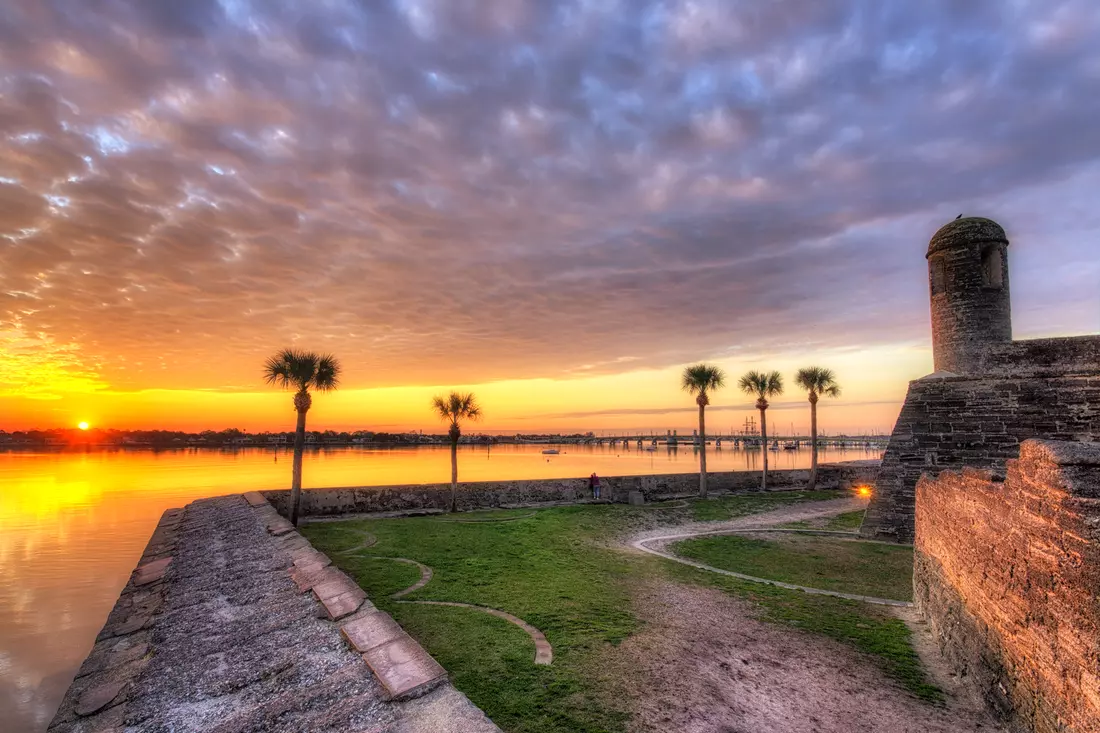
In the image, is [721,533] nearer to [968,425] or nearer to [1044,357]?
[968,425]

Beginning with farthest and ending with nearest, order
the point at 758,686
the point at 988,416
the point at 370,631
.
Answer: the point at 988,416 < the point at 758,686 < the point at 370,631

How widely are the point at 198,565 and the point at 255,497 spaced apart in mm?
9245

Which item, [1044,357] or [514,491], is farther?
[514,491]

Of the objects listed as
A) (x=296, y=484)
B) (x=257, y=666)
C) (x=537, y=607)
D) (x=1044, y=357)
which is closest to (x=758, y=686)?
(x=537, y=607)

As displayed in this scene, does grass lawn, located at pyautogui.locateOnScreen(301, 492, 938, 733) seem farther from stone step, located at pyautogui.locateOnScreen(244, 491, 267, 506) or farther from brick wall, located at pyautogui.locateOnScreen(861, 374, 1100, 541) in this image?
brick wall, located at pyautogui.locateOnScreen(861, 374, 1100, 541)

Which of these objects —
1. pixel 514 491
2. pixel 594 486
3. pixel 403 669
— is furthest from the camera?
pixel 594 486

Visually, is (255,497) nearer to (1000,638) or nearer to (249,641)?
(249,641)

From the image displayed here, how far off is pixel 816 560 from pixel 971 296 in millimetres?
11655

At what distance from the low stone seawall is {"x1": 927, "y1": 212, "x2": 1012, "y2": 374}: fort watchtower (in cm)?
1445

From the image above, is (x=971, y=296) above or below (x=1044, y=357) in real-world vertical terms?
above

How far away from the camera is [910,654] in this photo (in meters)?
8.03

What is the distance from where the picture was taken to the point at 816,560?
14.7m

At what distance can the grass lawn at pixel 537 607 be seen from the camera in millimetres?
5738

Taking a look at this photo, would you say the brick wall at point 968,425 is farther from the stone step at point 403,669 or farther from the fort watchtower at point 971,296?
the stone step at point 403,669
